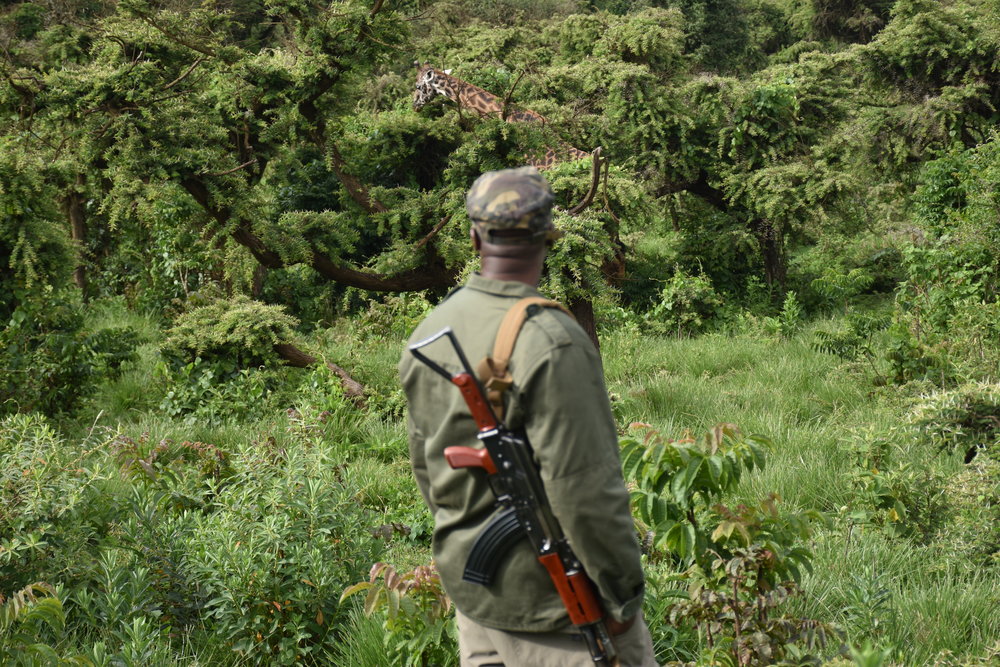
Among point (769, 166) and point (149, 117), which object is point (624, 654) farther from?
point (769, 166)

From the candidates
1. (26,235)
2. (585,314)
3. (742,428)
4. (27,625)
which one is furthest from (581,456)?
(26,235)

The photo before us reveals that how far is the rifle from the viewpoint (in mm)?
2119

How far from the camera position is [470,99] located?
367 inches

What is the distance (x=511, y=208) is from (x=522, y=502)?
0.68 metres

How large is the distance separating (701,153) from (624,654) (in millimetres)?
9517

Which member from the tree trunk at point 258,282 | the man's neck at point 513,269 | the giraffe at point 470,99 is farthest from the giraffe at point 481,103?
the man's neck at point 513,269

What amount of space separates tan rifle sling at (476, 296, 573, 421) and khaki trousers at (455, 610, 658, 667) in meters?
0.57

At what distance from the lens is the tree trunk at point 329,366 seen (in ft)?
24.3

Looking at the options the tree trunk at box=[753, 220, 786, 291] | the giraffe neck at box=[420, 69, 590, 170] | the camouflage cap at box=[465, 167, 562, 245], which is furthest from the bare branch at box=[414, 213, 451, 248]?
the camouflage cap at box=[465, 167, 562, 245]

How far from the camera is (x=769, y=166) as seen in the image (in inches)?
412

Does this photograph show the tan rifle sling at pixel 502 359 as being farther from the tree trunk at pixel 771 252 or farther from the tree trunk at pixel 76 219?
the tree trunk at pixel 76 219

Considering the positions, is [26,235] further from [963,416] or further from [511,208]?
[963,416]

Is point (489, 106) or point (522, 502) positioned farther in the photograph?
point (489, 106)

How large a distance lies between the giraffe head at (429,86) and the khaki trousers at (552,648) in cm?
722
